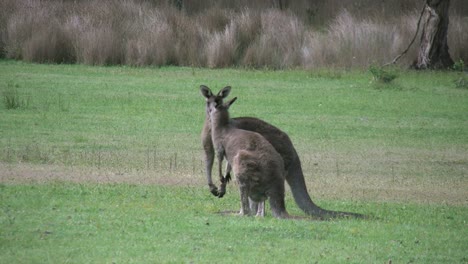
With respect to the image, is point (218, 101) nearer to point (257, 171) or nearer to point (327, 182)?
point (257, 171)

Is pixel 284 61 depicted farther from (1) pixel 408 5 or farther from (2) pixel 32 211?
(2) pixel 32 211

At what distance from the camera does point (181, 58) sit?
2566cm

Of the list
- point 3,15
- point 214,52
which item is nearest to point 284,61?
point 214,52

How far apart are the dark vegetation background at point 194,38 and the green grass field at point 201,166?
3.04 ft

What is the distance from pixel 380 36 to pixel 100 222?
18166 millimetres

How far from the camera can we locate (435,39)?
25922 mm

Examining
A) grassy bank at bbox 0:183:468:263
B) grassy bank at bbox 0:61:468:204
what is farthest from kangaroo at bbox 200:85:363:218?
grassy bank at bbox 0:61:468:204

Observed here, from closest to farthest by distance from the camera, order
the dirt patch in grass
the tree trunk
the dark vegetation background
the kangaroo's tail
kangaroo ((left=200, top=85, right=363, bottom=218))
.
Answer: the kangaroo's tail, kangaroo ((left=200, top=85, right=363, bottom=218)), the dirt patch in grass, the dark vegetation background, the tree trunk

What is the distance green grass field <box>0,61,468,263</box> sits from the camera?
857 cm

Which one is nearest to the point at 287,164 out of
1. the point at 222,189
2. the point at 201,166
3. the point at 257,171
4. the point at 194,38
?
the point at 222,189

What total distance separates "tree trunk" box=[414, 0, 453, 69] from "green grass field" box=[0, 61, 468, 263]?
82 centimetres

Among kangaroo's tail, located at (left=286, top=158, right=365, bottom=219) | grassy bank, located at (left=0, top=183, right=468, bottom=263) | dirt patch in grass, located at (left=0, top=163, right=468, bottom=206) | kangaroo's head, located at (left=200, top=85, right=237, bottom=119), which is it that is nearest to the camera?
grassy bank, located at (left=0, top=183, right=468, bottom=263)

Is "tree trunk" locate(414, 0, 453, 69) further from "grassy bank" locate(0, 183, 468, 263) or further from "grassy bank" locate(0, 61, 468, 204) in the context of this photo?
"grassy bank" locate(0, 183, 468, 263)

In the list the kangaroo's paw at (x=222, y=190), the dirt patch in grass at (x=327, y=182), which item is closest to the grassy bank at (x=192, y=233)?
the kangaroo's paw at (x=222, y=190)
